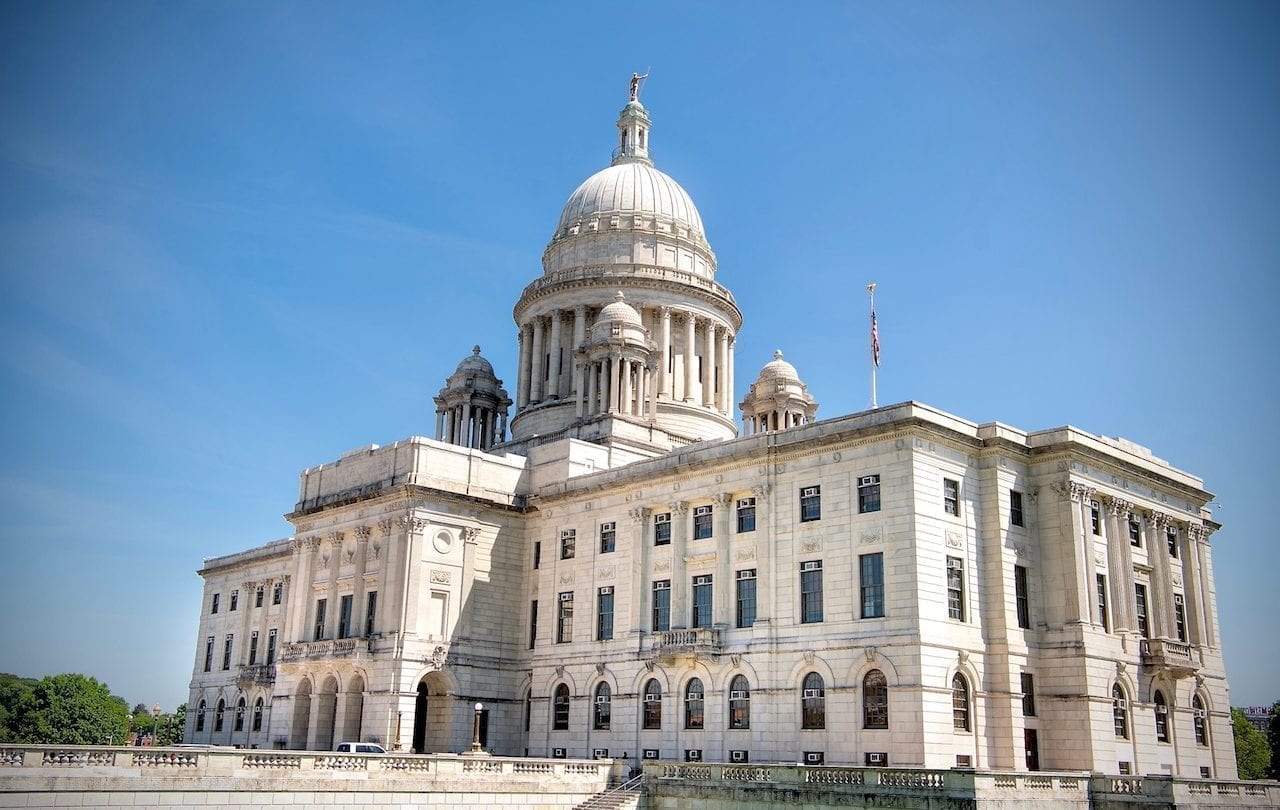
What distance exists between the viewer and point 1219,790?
4053 cm

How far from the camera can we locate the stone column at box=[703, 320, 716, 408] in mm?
80375

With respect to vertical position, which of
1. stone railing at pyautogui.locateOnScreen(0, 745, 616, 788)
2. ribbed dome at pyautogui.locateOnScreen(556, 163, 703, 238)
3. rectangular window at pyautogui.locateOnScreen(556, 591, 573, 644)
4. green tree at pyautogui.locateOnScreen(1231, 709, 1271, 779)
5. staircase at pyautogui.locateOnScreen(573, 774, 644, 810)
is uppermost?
ribbed dome at pyautogui.locateOnScreen(556, 163, 703, 238)

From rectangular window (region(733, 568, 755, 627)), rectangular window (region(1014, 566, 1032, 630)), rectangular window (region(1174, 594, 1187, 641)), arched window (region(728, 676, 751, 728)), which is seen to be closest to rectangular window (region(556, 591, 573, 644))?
rectangular window (region(733, 568, 755, 627))

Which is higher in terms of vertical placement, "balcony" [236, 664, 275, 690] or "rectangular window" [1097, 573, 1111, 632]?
"rectangular window" [1097, 573, 1111, 632]

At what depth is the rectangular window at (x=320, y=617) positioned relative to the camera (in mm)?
64438

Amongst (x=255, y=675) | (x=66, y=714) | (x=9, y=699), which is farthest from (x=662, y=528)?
(x=9, y=699)

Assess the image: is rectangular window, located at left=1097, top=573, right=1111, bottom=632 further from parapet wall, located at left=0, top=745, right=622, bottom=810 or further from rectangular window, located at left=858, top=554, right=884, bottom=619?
parapet wall, located at left=0, top=745, right=622, bottom=810

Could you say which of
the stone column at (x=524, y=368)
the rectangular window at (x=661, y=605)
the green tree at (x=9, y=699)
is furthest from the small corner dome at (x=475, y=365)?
the green tree at (x=9, y=699)

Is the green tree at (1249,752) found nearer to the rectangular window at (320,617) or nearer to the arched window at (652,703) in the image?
the arched window at (652,703)

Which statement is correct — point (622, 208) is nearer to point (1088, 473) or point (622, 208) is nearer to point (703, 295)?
point (703, 295)

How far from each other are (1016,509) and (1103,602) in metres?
5.54

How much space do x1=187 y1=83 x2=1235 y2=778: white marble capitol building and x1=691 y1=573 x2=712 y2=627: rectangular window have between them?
0.10m

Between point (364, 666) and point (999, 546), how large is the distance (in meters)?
31.3

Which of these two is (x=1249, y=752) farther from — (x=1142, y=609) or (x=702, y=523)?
(x=702, y=523)
